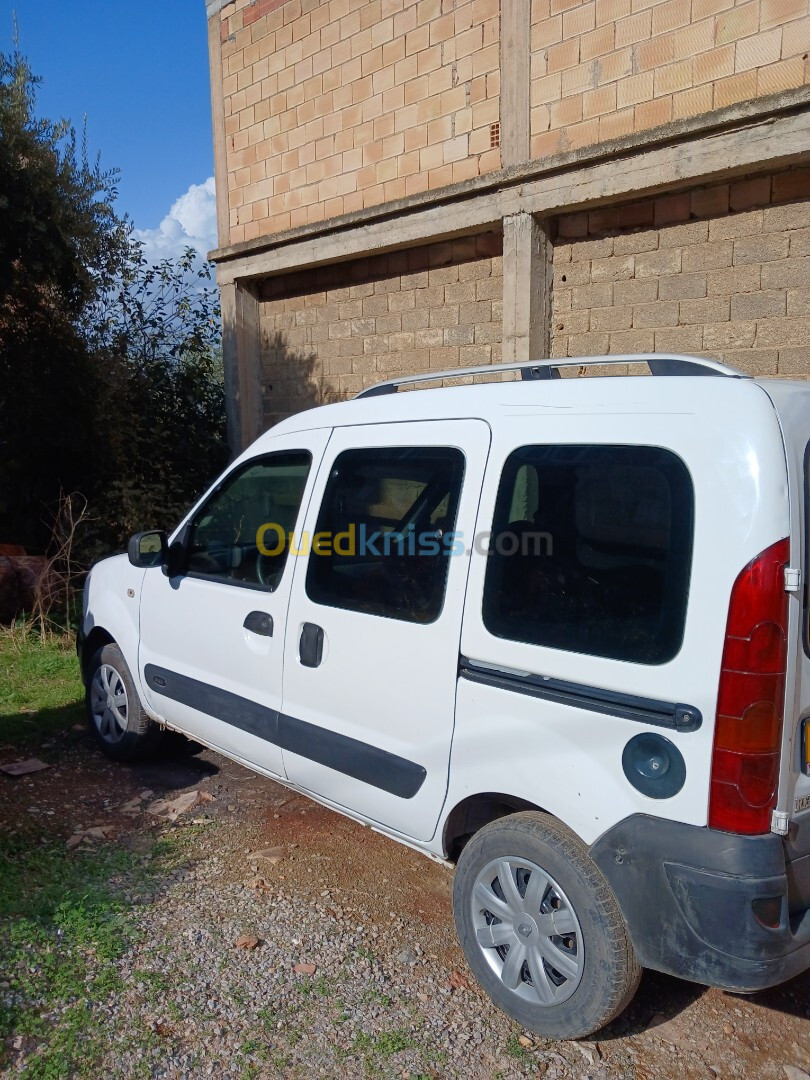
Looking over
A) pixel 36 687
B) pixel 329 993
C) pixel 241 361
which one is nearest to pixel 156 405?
pixel 241 361

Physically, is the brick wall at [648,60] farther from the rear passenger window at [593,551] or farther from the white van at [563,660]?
the rear passenger window at [593,551]

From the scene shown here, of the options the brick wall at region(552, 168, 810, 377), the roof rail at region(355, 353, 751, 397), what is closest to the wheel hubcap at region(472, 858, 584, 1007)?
the roof rail at region(355, 353, 751, 397)

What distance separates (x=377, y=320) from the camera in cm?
926

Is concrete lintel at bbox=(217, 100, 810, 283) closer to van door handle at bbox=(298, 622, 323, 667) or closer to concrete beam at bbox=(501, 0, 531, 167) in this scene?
concrete beam at bbox=(501, 0, 531, 167)

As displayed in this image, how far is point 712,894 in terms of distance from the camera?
225cm

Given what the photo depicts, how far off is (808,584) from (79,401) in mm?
9271

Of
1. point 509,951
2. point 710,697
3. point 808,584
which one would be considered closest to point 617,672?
point 710,697

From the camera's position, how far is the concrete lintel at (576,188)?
5.89 m

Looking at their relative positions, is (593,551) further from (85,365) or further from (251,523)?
(85,365)

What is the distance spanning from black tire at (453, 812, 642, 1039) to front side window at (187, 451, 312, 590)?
1.47 meters

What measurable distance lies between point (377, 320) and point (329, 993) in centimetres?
744

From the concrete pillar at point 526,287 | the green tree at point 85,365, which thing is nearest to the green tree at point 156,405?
the green tree at point 85,365

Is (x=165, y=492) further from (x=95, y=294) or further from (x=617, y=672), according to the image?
(x=617, y=672)

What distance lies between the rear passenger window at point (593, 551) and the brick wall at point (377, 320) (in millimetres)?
5411
